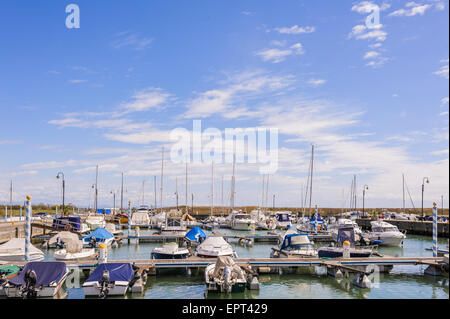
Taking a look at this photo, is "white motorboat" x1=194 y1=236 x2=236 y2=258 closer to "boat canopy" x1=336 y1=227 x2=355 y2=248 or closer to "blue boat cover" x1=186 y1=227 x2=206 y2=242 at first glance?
"boat canopy" x1=336 y1=227 x2=355 y2=248

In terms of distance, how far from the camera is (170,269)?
31.4m

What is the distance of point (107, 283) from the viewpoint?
73.7 feet

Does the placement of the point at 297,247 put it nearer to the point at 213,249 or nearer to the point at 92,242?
the point at 213,249

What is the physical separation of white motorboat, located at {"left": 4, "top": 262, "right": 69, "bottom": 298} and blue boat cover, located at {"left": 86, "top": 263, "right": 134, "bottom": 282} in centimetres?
196

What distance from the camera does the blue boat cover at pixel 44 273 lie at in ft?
71.4

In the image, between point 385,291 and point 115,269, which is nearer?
point 115,269

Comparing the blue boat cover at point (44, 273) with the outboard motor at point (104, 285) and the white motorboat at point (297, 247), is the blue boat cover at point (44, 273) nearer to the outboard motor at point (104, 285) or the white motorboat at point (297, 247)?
the outboard motor at point (104, 285)

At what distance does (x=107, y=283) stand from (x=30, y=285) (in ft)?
14.2

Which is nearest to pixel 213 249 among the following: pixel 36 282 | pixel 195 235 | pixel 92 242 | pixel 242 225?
pixel 195 235

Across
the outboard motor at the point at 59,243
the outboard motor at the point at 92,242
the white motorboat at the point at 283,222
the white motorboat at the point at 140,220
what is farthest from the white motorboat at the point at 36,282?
the white motorboat at the point at 283,222

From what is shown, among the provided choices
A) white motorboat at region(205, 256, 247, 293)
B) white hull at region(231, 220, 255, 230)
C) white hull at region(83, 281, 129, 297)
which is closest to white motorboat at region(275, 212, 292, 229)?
white hull at region(231, 220, 255, 230)
